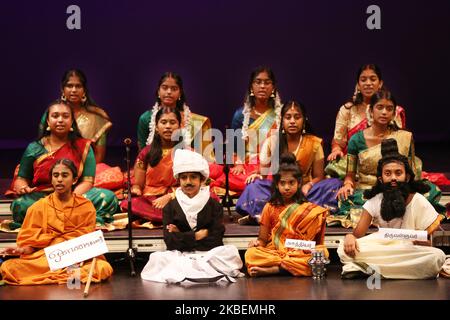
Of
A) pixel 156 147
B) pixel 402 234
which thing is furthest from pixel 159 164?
pixel 402 234

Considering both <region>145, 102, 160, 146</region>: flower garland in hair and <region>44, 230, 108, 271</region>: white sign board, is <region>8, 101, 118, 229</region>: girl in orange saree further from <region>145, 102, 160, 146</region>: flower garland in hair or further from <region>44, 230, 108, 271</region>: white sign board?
<region>145, 102, 160, 146</region>: flower garland in hair

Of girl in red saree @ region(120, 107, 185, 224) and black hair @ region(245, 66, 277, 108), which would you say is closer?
girl in red saree @ region(120, 107, 185, 224)

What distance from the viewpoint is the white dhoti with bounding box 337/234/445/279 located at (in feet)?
22.8

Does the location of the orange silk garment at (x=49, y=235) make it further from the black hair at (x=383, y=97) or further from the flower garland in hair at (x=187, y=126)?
the black hair at (x=383, y=97)

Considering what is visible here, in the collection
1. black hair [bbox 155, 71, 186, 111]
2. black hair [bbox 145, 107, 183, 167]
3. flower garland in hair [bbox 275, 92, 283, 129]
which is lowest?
black hair [bbox 145, 107, 183, 167]

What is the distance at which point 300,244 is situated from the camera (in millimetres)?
7074

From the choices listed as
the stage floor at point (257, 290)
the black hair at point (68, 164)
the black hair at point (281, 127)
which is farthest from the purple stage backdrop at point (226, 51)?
the stage floor at point (257, 290)

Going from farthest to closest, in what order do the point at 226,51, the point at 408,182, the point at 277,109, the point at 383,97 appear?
the point at 226,51
the point at 277,109
the point at 383,97
the point at 408,182

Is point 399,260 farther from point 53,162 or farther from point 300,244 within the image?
point 53,162

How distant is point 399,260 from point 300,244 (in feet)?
2.05

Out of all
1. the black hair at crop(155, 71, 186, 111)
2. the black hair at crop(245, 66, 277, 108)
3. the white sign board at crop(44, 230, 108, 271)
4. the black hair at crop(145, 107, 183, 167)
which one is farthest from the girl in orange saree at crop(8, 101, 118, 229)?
the black hair at crop(245, 66, 277, 108)

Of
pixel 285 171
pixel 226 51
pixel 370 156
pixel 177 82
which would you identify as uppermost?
pixel 226 51

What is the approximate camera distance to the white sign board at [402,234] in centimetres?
685

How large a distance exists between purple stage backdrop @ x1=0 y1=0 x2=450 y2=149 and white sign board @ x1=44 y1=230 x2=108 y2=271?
11.0 feet
